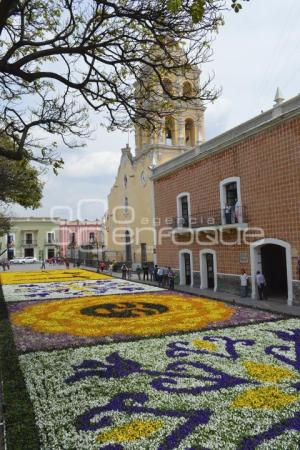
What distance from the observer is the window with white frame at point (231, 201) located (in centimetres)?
1697

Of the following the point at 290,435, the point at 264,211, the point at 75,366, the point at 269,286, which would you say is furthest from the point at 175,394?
the point at 269,286

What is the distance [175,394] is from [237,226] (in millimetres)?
11500

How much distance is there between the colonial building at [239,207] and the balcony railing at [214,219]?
0.04m

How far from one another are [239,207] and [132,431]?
1302cm

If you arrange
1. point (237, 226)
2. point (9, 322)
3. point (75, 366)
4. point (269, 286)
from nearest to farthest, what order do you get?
point (75, 366), point (9, 322), point (237, 226), point (269, 286)

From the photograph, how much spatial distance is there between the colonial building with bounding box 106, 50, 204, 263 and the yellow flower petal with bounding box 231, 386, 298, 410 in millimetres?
19910

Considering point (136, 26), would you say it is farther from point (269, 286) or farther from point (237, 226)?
point (269, 286)

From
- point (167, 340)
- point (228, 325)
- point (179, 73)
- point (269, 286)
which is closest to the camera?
point (179, 73)

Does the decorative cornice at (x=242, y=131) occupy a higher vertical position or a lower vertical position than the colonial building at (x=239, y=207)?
higher

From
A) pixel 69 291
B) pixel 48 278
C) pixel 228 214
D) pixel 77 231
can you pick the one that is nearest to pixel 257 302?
pixel 228 214

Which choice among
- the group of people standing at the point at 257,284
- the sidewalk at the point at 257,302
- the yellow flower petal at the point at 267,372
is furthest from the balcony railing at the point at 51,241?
the yellow flower petal at the point at 267,372

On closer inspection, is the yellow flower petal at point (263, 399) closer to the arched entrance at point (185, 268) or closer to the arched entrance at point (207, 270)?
the arched entrance at point (207, 270)

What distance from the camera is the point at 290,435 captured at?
15.8ft

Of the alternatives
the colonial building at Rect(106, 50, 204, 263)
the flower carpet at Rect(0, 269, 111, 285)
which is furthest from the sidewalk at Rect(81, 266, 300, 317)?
the flower carpet at Rect(0, 269, 111, 285)
